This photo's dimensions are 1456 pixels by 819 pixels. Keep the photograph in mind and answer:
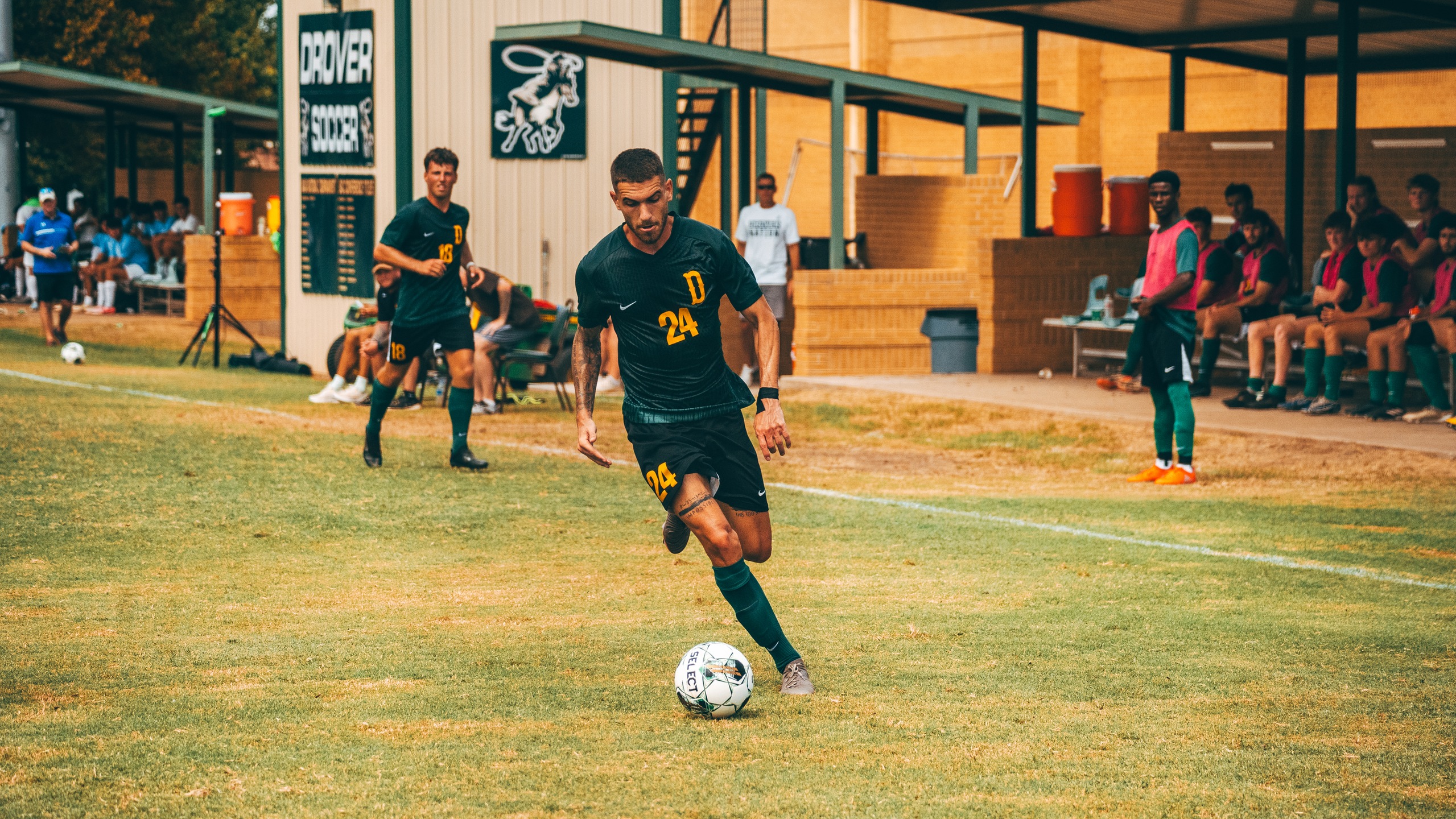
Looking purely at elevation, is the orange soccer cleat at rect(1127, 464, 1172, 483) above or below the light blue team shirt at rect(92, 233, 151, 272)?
below

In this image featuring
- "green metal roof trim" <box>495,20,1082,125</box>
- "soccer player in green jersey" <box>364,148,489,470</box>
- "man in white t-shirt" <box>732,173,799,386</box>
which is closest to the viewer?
"soccer player in green jersey" <box>364,148,489,470</box>

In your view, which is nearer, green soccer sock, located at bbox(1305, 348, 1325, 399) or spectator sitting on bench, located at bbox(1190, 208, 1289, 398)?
green soccer sock, located at bbox(1305, 348, 1325, 399)

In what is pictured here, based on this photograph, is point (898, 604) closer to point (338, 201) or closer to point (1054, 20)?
point (1054, 20)

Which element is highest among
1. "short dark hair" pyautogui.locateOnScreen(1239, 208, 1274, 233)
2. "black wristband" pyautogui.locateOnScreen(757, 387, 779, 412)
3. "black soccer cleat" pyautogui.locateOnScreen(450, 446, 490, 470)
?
"short dark hair" pyautogui.locateOnScreen(1239, 208, 1274, 233)

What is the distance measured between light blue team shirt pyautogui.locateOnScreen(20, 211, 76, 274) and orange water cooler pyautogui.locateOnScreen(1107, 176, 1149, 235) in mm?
12561

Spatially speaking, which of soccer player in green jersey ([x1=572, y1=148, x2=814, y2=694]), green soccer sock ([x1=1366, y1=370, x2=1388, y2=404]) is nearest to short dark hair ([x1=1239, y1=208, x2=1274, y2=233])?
green soccer sock ([x1=1366, y1=370, x2=1388, y2=404])

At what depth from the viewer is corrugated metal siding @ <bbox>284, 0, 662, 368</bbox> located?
1800 cm

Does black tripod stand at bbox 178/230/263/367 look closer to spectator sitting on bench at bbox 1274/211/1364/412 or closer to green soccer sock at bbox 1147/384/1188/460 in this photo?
green soccer sock at bbox 1147/384/1188/460

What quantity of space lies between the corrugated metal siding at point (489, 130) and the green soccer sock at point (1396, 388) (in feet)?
26.3

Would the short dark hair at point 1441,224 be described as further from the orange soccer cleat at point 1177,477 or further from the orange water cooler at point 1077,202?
the orange water cooler at point 1077,202

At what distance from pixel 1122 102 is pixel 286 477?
2243 centimetres

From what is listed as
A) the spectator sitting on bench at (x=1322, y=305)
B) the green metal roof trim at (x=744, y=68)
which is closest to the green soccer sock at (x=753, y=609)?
the spectator sitting on bench at (x=1322, y=305)

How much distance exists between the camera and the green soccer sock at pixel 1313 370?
13781 millimetres

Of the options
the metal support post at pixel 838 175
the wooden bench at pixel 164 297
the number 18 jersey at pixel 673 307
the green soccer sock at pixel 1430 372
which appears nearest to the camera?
the number 18 jersey at pixel 673 307
